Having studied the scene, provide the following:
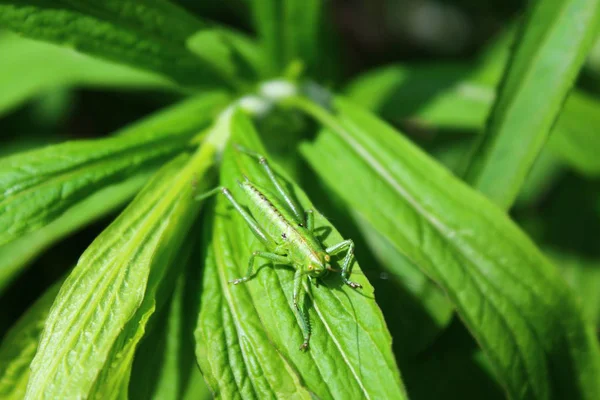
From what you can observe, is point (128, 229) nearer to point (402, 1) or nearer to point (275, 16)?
point (275, 16)

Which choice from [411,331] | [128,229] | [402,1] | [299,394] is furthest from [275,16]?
[402,1]

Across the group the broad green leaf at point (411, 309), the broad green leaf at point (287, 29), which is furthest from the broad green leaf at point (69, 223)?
the broad green leaf at point (411, 309)

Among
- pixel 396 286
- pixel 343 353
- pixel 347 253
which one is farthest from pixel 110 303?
pixel 396 286

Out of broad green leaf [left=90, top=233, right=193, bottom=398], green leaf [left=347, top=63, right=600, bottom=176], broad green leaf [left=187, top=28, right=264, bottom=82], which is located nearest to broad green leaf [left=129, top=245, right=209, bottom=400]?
broad green leaf [left=90, top=233, right=193, bottom=398]

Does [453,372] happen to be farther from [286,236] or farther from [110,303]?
[110,303]

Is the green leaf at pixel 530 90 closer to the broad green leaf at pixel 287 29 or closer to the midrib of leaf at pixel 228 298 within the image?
the broad green leaf at pixel 287 29

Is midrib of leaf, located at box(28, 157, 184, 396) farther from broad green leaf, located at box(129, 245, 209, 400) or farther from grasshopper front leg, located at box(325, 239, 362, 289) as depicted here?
grasshopper front leg, located at box(325, 239, 362, 289)
